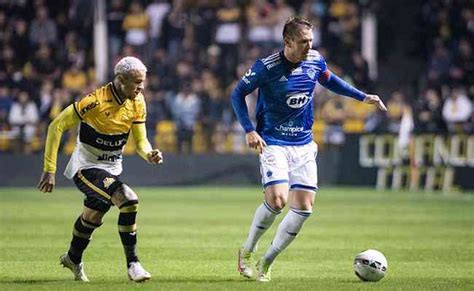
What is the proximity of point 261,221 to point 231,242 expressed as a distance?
3.86 m

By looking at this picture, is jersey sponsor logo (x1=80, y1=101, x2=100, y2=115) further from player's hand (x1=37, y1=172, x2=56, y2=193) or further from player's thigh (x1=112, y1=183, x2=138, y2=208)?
player's thigh (x1=112, y1=183, x2=138, y2=208)

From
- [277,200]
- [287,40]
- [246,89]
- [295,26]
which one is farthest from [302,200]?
[295,26]

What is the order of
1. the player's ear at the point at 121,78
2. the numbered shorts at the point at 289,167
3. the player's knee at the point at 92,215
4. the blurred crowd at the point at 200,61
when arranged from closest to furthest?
the player's ear at the point at 121,78 → the player's knee at the point at 92,215 → the numbered shorts at the point at 289,167 → the blurred crowd at the point at 200,61

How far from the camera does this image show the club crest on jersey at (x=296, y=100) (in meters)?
10.5

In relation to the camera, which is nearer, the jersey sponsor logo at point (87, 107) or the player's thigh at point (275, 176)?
the jersey sponsor logo at point (87, 107)

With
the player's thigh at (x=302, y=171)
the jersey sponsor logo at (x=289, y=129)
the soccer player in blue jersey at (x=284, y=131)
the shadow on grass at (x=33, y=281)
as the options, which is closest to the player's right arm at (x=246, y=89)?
the soccer player in blue jersey at (x=284, y=131)

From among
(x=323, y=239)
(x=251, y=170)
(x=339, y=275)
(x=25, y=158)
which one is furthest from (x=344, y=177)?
(x=339, y=275)

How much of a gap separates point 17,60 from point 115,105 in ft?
60.1

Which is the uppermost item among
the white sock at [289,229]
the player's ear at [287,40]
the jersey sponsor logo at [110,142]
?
the player's ear at [287,40]

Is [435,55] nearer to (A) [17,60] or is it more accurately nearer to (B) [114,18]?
(B) [114,18]

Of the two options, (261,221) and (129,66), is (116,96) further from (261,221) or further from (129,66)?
(261,221)

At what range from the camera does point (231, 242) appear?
46.8ft

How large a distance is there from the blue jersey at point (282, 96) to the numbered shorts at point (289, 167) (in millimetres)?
91

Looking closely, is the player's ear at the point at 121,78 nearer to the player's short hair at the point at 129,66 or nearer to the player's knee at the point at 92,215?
the player's short hair at the point at 129,66
